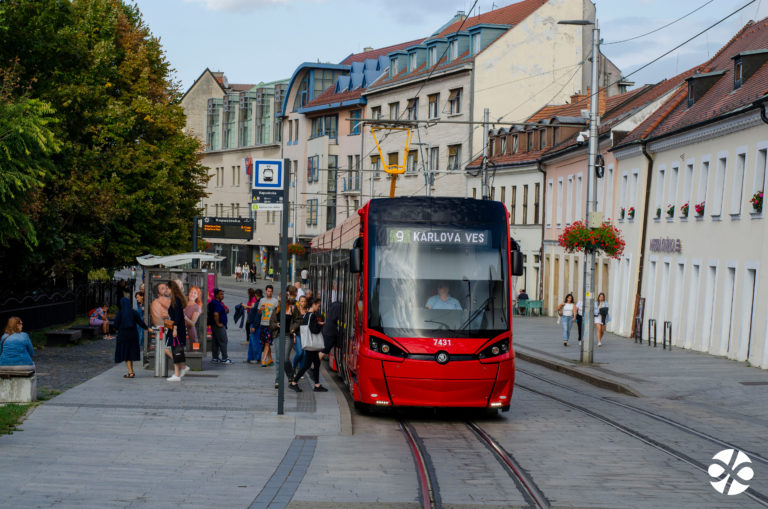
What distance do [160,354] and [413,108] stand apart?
52.0 meters

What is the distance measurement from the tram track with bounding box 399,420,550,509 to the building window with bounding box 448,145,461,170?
51.2 m

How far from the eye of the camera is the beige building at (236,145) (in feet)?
318

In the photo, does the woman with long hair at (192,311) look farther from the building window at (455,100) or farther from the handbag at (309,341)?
the building window at (455,100)

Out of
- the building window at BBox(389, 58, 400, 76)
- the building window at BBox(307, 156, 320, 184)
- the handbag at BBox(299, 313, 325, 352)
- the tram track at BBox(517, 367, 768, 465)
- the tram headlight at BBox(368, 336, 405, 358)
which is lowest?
the tram track at BBox(517, 367, 768, 465)

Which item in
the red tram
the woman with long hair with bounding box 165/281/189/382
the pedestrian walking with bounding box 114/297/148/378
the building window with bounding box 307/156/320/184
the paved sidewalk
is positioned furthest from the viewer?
the building window with bounding box 307/156/320/184

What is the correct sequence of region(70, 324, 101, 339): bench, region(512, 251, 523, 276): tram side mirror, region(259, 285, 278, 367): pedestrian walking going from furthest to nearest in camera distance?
region(70, 324, 101, 339): bench
region(259, 285, 278, 367): pedestrian walking
region(512, 251, 523, 276): tram side mirror

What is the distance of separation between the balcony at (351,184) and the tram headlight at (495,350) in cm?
6397

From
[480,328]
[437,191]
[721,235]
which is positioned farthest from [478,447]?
[437,191]

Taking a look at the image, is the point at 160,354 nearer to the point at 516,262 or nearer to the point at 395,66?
the point at 516,262

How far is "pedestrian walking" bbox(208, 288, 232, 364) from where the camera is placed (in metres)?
24.9

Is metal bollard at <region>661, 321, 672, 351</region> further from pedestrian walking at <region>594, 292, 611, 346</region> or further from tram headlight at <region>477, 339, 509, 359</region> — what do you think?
tram headlight at <region>477, 339, 509, 359</region>

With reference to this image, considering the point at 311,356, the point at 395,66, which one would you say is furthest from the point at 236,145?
the point at 311,356

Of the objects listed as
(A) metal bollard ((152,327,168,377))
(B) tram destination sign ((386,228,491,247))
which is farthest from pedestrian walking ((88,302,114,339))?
(B) tram destination sign ((386,228,491,247))

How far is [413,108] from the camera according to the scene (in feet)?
234
